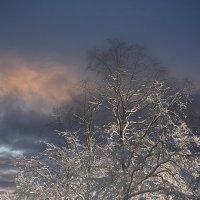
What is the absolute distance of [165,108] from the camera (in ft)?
67.8

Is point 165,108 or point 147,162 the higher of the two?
point 165,108

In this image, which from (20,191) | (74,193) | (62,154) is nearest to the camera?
(74,193)

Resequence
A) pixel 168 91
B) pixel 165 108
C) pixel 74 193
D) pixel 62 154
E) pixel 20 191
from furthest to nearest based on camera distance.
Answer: pixel 20 191
pixel 62 154
pixel 74 193
pixel 168 91
pixel 165 108

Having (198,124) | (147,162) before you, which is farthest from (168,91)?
(147,162)

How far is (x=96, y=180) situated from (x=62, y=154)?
580 cm

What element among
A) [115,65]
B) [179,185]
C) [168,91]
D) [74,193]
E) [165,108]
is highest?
[115,65]

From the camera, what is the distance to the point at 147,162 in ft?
64.3

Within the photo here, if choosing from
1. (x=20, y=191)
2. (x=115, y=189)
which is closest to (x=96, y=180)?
(x=115, y=189)

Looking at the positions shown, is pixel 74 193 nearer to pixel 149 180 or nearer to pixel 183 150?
pixel 149 180

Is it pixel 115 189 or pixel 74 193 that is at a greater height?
pixel 74 193

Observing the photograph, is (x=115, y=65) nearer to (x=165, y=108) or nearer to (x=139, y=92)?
(x=139, y=92)

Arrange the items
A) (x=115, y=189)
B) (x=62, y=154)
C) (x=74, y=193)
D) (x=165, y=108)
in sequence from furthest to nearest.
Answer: (x=62, y=154) < (x=74, y=193) < (x=165, y=108) < (x=115, y=189)

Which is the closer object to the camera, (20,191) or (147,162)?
(147,162)

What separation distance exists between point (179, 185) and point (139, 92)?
18.7ft
